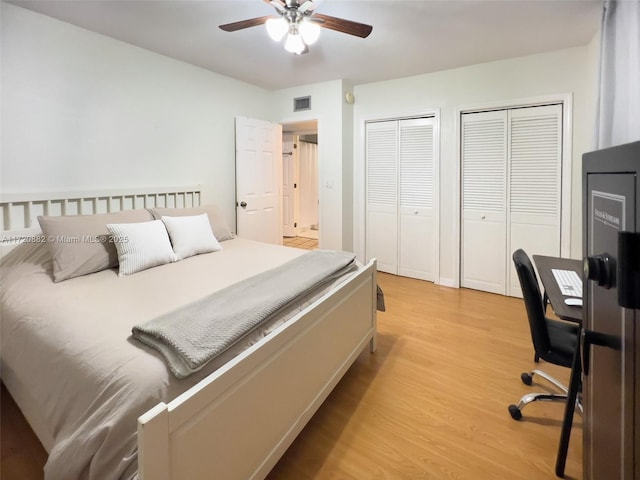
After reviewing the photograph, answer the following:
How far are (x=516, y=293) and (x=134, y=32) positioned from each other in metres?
4.36

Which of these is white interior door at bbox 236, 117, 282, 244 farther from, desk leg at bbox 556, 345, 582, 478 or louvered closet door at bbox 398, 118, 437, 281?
desk leg at bbox 556, 345, 582, 478

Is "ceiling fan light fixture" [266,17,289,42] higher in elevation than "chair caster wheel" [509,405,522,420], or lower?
higher

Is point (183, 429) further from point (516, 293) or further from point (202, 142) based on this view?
point (516, 293)

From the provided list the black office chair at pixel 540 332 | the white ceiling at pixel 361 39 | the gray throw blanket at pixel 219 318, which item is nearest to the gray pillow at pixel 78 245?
the gray throw blanket at pixel 219 318


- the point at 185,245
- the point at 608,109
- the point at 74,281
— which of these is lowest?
the point at 74,281

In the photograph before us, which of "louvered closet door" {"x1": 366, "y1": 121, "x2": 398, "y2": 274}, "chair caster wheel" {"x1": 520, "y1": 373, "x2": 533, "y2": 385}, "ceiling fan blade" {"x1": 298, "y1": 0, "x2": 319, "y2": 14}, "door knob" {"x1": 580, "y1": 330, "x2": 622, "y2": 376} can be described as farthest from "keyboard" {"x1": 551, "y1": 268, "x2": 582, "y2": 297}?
"louvered closet door" {"x1": 366, "y1": 121, "x2": 398, "y2": 274}

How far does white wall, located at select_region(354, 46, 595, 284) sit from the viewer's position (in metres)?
3.18

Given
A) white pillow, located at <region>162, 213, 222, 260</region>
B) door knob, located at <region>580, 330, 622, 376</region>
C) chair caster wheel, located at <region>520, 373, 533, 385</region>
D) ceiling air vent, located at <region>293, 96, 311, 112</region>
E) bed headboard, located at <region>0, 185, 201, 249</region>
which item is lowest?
chair caster wheel, located at <region>520, 373, 533, 385</region>

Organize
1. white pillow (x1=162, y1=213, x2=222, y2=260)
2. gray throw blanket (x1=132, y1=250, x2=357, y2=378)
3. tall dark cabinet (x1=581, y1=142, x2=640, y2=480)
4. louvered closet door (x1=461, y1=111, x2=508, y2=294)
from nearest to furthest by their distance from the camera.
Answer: tall dark cabinet (x1=581, y1=142, x2=640, y2=480) < gray throw blanket (x1=132, y1=250, x2=357, y2=378) < white pillow (x1=162, y1=213, x2=222, y2=260) < louvered closet door (x1=461, y1=111, x2=508, y2=294)

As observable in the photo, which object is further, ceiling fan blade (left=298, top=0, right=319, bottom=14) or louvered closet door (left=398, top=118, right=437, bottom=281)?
louvered closet door (left=398, top=118, right=437, bottom=281)

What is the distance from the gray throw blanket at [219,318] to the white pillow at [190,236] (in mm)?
941

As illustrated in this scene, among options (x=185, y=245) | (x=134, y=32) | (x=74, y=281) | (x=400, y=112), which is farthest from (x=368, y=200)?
(x=74, y=281)

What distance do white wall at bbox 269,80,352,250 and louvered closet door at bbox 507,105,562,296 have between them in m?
1.90

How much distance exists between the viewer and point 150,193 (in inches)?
127
